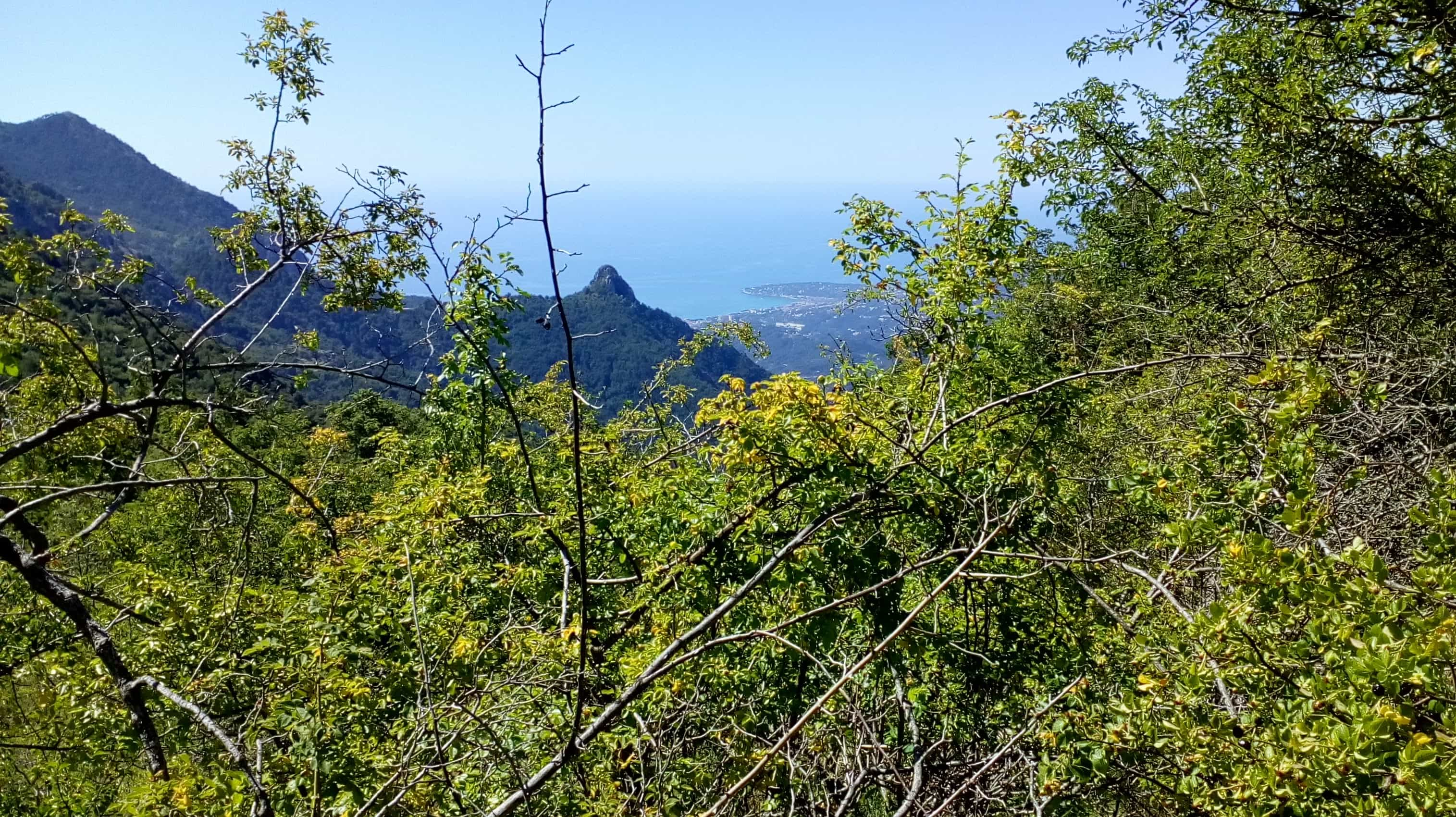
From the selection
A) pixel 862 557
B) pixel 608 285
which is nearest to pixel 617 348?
pixel 608 285

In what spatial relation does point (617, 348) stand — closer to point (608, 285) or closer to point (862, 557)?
point (608, 285)

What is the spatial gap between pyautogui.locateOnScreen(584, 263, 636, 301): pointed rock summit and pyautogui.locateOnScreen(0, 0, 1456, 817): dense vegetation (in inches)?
4305

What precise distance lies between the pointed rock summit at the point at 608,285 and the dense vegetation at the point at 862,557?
359 ft

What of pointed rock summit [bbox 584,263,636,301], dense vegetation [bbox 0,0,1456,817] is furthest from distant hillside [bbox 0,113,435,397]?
dense vegetation [bbox 0,0,1456,817]

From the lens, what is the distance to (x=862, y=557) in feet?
12.0

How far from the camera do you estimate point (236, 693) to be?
3.90 m

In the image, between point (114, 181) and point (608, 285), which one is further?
point (114, 181)

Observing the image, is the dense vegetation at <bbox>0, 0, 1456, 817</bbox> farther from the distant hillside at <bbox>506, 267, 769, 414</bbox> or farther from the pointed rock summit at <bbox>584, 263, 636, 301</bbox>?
the pointed rock summit at <bbox>584, 263, 636, 301</bbox>

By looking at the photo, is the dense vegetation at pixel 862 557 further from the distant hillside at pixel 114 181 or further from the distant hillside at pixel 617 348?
the distant hillside at pixel 114 181

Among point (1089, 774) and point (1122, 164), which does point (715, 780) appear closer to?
point (1089, 774)

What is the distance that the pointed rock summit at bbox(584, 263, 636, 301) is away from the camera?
388 ft

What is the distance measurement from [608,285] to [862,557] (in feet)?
399

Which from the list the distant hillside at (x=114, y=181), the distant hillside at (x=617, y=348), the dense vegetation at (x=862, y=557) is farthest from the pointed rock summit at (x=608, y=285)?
the dense vegetation at (x=862, y=557)

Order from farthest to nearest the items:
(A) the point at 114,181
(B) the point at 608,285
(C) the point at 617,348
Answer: (A) the point at 114,181
(B) the point at 608,285
(C) the point at 617,348
